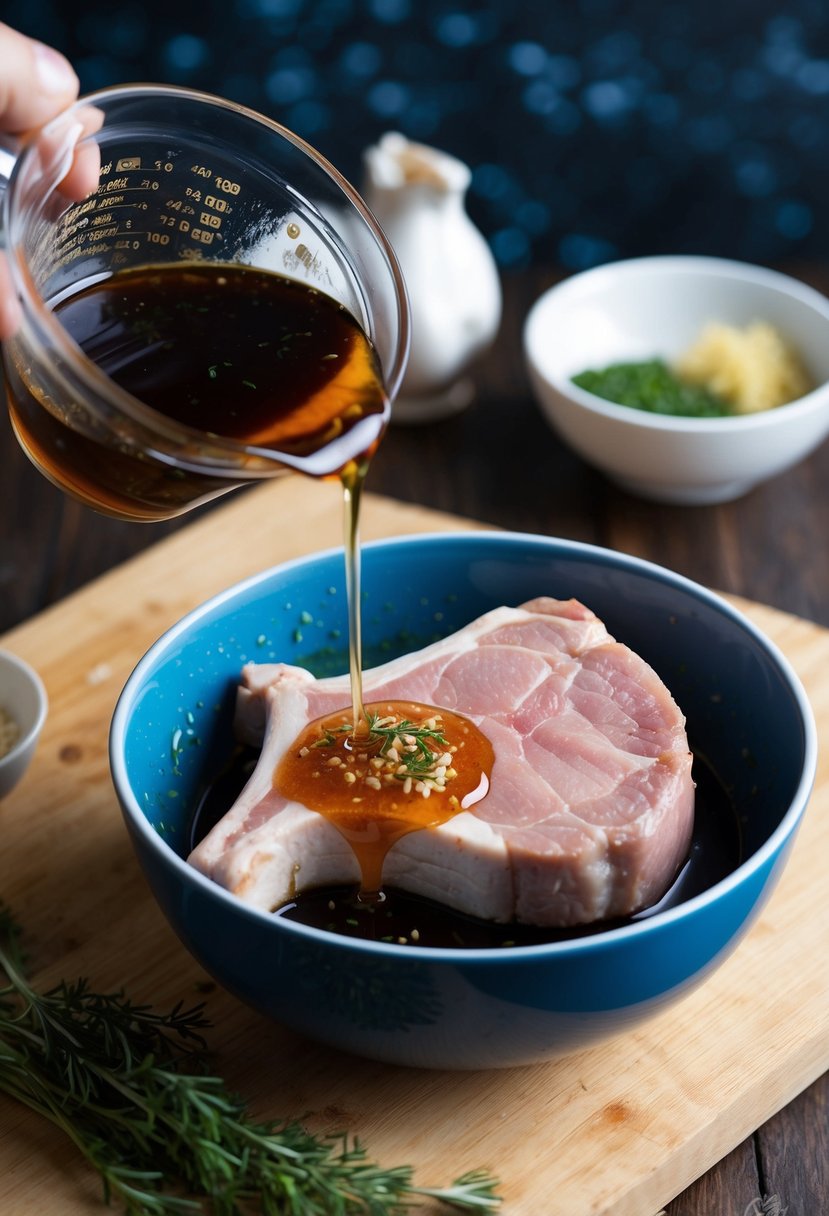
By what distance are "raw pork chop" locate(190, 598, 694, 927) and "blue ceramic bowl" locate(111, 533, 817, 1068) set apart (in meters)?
0.12

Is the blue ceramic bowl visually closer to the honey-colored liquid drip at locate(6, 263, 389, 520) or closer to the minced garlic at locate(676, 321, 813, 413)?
the honey-colored liquid drip at locate(6, 263, 389, 520)

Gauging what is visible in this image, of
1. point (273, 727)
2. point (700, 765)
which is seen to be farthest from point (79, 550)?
point (700, 765)

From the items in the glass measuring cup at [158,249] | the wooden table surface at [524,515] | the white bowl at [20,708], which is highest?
the glass measuring cup at [158,249]

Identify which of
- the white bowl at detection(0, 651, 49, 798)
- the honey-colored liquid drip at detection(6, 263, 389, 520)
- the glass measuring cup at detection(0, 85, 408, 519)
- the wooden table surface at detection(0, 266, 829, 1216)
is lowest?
the wooden table surface at detection(0, 266, 829, 1216)

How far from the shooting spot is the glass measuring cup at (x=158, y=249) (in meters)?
1.81

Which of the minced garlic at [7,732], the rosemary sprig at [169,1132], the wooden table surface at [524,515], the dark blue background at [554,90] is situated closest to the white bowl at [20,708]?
→ the minced garlic at [7,732]

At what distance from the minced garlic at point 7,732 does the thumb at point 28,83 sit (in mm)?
1160

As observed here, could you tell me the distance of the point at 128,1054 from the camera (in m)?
2.01

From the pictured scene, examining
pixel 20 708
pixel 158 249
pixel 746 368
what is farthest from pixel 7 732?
pixel 746 368

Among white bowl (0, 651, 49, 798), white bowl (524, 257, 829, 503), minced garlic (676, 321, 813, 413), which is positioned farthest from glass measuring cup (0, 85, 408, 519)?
minced garlic (676, 321, 813, 413)

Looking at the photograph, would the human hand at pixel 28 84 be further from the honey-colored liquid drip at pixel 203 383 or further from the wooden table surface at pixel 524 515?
the wooden table surface at pixel 524 515

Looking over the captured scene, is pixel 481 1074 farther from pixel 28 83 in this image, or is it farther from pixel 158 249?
pixel 28 83

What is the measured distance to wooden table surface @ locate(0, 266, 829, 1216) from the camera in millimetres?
3762

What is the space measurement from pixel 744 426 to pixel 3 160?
6.97ft
